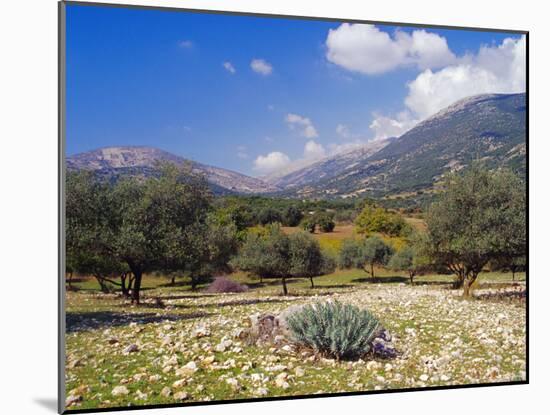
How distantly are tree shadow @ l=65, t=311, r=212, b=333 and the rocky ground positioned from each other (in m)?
0.01

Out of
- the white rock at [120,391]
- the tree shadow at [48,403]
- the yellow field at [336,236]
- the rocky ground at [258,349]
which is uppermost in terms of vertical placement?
the yellow field at [336,236]

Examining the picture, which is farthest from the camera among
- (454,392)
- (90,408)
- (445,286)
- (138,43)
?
(445,286)

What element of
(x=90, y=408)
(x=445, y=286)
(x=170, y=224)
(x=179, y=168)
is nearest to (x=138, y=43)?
(x=179, y=168)

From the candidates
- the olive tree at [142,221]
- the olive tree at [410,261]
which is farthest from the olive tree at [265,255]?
the olive tree at [410,261]

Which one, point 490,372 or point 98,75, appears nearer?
point 98,75

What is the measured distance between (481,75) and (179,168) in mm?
4444

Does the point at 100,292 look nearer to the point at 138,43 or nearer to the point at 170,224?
the point at 170,224

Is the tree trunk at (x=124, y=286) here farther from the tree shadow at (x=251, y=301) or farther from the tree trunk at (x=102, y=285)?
the tree shadow at (x=251, y=301)

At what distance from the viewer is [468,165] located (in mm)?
9578

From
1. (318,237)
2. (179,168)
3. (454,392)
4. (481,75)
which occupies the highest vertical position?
(481,75)

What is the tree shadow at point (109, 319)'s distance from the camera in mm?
7836

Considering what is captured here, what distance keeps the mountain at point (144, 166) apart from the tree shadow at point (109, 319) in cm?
166

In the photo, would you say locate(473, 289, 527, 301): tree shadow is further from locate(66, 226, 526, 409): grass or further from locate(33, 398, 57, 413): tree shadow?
locate(33, 398, 57, 413): tree shadow

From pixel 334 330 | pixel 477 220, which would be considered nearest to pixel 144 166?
pixel 334 330
